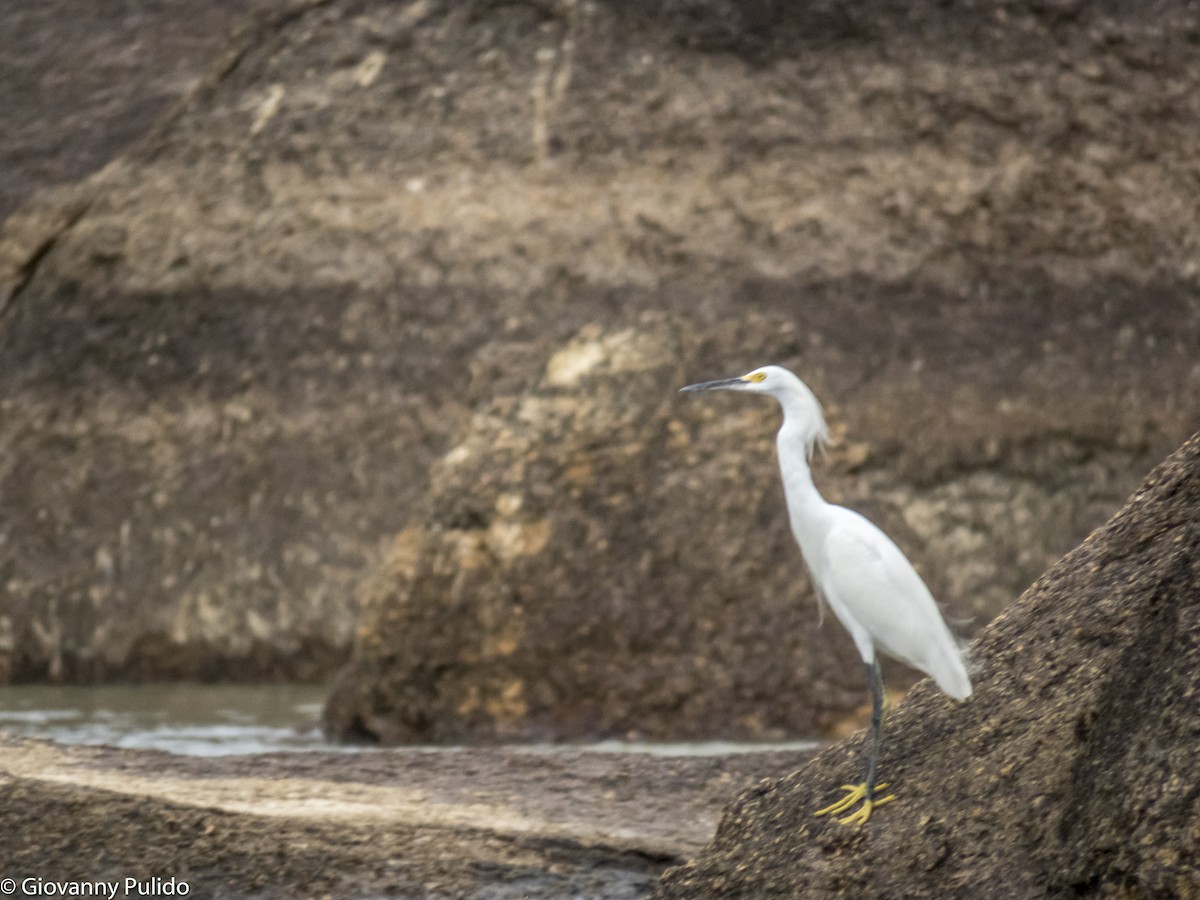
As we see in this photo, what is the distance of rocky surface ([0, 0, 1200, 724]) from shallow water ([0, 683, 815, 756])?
9.7 inches

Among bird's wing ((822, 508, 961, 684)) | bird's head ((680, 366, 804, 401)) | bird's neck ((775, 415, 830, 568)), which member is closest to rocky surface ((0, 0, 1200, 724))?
bird's head ((680, 366, 804, 401))

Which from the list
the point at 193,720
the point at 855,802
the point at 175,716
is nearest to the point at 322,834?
the point at 855,802

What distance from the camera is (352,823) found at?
3408 millimetres

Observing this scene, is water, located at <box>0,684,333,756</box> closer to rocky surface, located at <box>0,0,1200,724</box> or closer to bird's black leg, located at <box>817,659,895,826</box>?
rocky surface, located at <box>0,0,1200,724</box>

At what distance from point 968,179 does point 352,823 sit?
409 cm

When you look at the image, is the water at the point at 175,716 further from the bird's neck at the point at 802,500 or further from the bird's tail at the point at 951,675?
the bird's tail at the point at 951,675

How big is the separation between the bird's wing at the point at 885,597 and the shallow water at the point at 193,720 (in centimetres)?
169

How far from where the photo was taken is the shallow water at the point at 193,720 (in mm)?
5125

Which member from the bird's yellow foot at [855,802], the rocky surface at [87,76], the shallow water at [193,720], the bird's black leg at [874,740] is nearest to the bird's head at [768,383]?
the bird's black leg at [874,740]

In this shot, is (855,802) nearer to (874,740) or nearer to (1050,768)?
(874,740)

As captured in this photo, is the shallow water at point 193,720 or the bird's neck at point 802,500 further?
the shallow water at point 193,720

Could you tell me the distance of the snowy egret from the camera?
2891 millimetres

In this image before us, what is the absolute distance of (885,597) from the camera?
2.99m

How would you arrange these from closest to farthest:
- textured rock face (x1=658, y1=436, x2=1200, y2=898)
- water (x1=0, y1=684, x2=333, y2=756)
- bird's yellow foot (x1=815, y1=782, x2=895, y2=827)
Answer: textured rock face (x1=658, y1=436, x2=1200, y2=898) → bird's yellow foot (x1=815, y1=782, x2=895, y2=827) → water (x1=0, y1=684, x2=333, y2=756)
